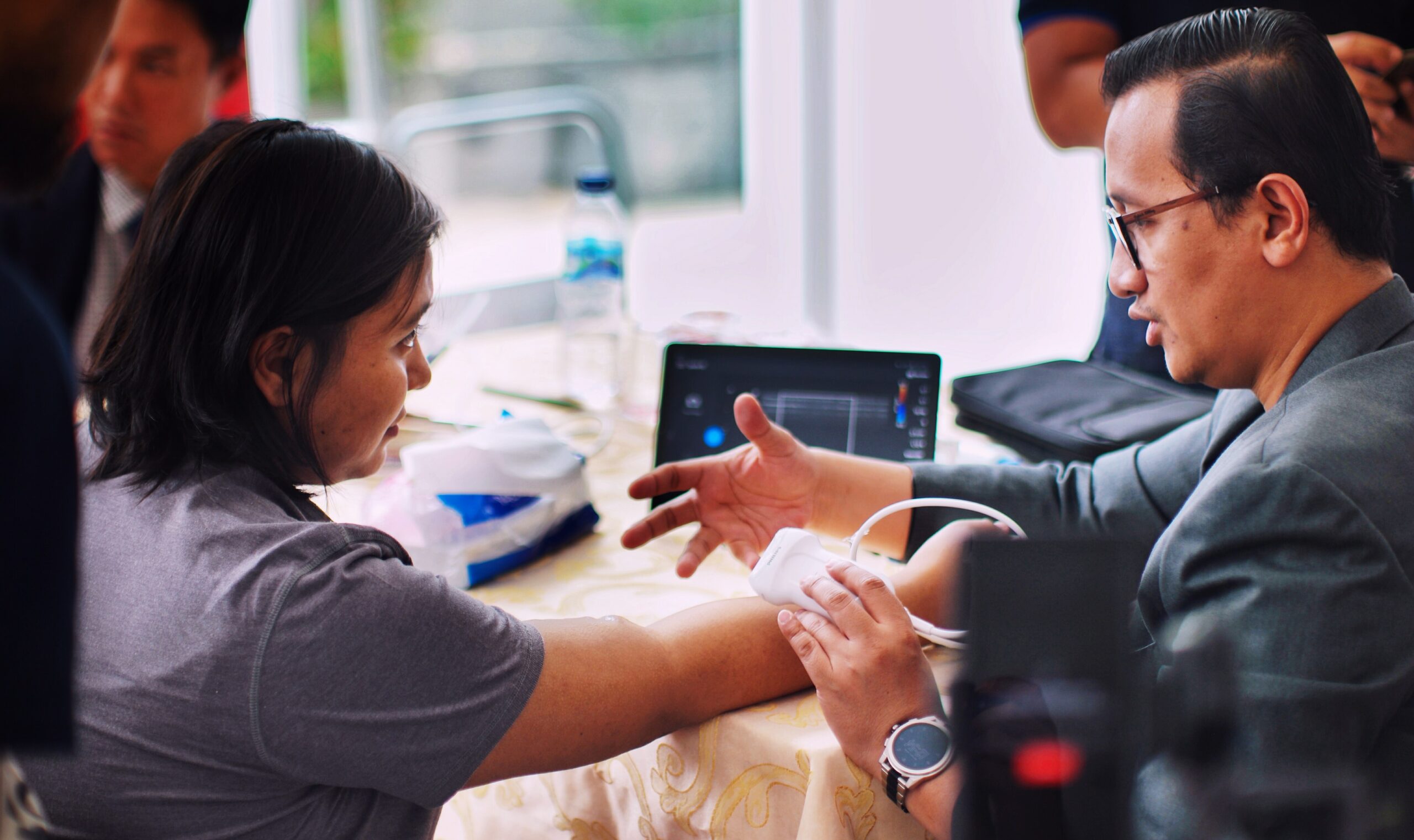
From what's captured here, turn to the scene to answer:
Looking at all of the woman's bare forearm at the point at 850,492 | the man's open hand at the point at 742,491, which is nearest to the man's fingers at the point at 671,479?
the man's open hand at the point at 742,491

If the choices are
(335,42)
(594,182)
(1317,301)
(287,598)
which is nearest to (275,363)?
(287,598)

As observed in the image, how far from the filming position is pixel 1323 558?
0.77 m

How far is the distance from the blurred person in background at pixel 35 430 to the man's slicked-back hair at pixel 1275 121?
2.70 ft

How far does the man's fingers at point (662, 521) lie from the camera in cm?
125

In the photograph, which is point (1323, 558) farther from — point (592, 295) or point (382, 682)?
point (592, 295)

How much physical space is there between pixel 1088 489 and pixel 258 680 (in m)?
0.96

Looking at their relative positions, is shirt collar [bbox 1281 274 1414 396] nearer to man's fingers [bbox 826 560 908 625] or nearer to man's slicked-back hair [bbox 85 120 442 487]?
man's fingers [bbox 826 560 908 625]

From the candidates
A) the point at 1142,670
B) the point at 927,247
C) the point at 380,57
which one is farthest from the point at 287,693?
the point at 380,57

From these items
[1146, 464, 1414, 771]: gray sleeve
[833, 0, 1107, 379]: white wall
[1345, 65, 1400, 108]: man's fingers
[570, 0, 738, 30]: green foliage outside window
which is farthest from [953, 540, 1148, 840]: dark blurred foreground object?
[570, 0, 738, 30]: green foliage outside window

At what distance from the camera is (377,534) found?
856 millimetres

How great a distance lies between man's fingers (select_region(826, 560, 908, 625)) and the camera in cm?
95

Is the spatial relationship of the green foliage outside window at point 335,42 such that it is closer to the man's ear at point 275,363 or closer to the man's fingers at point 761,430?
the man's fingers at point 761,430

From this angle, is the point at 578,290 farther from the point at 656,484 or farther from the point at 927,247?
the point at 927,247

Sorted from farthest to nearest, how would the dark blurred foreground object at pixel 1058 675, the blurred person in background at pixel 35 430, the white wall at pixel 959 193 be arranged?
the white wall at pixel 959 193, the dark blurred foreground object at pixel 1058 675, the blurred person in background at pixel 35 430
